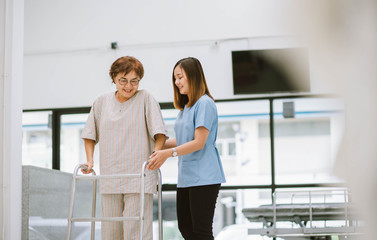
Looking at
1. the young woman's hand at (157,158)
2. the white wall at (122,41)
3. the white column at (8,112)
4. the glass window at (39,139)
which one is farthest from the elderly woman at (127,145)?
the glass window at (39,139)

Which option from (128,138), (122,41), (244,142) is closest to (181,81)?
(128,138)

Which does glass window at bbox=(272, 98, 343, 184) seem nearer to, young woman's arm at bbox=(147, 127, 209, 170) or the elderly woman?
young woman's arm at bbox=(147, 127, 209, 170)

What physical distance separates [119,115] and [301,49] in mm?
2265

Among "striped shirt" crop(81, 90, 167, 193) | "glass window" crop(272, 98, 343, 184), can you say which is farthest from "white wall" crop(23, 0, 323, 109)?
"striped shirt" crop(81, 90, 167, 193)

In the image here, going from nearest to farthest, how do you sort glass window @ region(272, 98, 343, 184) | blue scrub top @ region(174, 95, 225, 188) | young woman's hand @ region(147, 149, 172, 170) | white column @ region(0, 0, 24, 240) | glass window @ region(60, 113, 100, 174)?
glass window @ region(272, 98, 343, 184) < young woman's hand @ region(147, 149, 172, 170) < blue scrub top @ region(174, 95, 225, 188) < white column @ region(0, 0, 24, 240) < glass window @ region(60, 113, 100, 174)

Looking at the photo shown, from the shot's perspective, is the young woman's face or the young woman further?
the young woman's face

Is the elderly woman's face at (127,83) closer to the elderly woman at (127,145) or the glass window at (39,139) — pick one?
the elderly woman at (127,145)

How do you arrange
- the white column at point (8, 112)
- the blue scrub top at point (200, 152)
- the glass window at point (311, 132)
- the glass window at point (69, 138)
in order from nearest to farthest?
the glass window at point (311, 132)
the blue scrub top at point (200, 152)
the white column at point (8, 112)
the glass window at point (69, 138)

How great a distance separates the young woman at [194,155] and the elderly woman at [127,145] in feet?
0.46

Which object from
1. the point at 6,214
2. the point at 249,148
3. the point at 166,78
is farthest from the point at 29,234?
the point at 249,148

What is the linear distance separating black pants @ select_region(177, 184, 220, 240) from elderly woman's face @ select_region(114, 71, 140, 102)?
543 mm

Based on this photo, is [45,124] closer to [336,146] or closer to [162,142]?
[162,142]

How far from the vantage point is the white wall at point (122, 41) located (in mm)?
5879

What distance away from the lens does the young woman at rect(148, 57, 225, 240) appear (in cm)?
228
